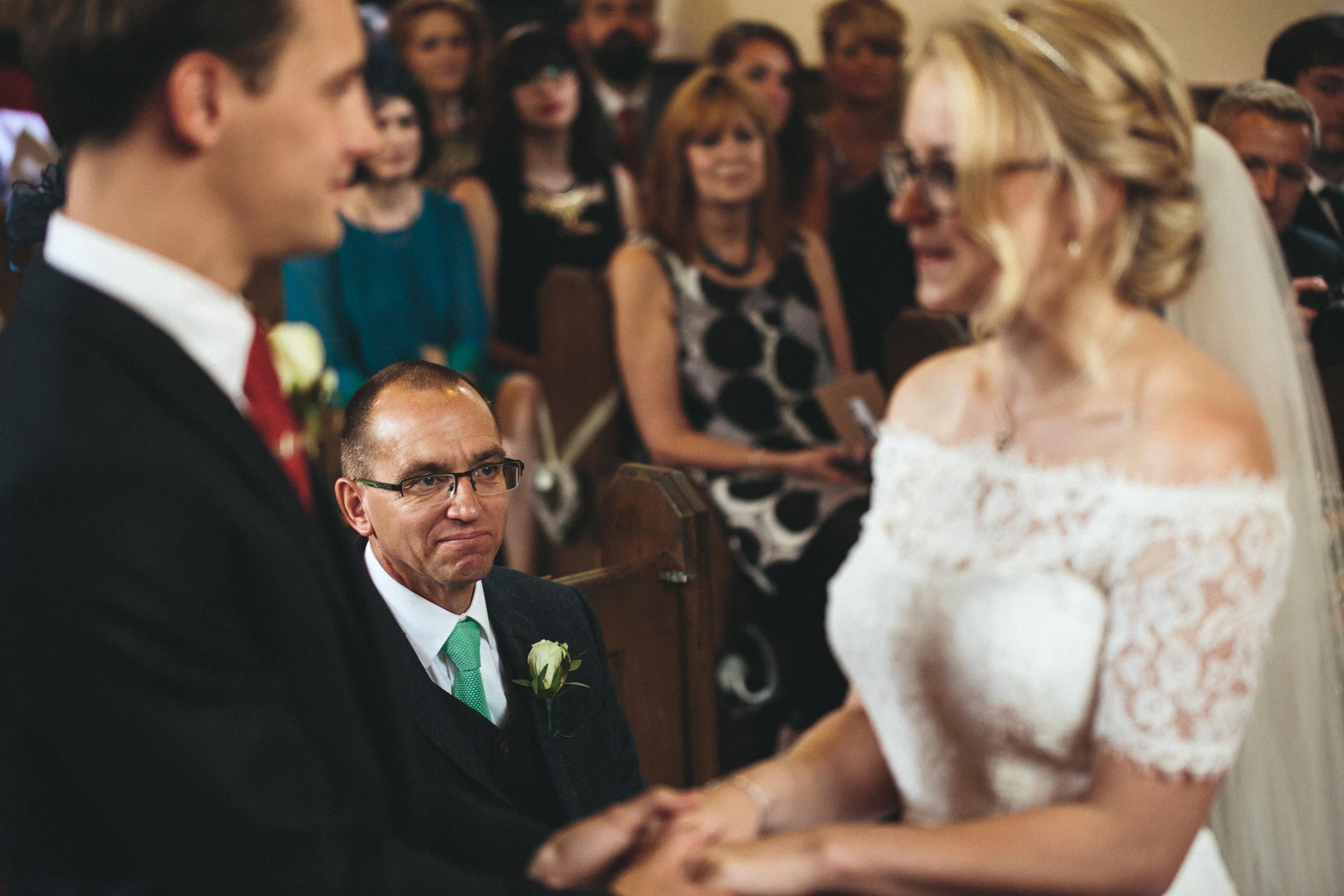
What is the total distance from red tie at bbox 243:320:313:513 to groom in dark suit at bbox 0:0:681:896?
0.16 ft

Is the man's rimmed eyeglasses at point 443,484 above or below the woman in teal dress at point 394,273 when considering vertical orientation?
below

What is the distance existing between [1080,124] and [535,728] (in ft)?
4.06

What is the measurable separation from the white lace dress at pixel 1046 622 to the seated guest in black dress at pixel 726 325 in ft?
5.96

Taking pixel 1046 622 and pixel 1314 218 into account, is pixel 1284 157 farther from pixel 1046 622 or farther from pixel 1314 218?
pixel 1046 622

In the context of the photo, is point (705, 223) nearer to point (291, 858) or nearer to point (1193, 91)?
point (1193, 91)

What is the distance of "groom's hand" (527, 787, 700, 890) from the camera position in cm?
141

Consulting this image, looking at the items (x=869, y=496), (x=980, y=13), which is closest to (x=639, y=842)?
(x=980, y=13)

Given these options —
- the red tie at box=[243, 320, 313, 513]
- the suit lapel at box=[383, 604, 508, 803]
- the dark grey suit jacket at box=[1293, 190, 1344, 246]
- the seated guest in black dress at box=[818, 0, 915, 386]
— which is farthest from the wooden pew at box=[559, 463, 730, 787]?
the seated guest in black dress at box=[818, 0, 915, 386]

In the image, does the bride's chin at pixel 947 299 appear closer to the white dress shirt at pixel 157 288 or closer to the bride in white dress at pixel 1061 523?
the bride in white dress at pixel 1061 523

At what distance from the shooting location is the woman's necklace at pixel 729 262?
A: 375cm

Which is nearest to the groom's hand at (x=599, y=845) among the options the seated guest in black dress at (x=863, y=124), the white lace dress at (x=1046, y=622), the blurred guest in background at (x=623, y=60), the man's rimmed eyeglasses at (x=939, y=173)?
the white lace dress at (x=1046, y=622)

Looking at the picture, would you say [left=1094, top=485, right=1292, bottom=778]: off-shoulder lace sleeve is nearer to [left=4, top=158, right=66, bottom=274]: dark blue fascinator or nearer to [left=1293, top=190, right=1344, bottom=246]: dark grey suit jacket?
[left=1293, top=190, right=1344, bottom=246]: dark grey suit jacket

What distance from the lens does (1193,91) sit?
3.20 metres

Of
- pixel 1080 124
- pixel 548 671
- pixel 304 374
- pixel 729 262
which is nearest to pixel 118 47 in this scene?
pixel 1080 124
